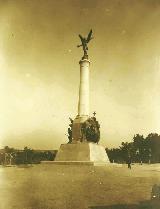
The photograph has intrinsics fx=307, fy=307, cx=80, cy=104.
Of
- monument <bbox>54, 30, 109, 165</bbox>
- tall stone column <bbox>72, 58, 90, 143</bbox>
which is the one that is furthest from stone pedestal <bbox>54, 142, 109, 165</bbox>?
tall stone column <bbox>72, 58, 90, 143</bbox>

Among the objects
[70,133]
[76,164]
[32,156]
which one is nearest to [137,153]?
[32,156]

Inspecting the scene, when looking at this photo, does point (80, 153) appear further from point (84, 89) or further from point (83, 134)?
point (84, 89)

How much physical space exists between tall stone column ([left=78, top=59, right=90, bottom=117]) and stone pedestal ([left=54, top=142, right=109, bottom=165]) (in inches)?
113

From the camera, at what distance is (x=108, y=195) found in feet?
29.0

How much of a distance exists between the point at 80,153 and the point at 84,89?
18.6ft

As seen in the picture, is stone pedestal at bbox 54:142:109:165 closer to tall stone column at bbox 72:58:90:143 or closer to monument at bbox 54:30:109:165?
monument at bbox 54:30:109:165

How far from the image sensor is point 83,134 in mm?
23438

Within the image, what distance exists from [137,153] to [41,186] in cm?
4618

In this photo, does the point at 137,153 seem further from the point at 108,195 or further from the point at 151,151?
the point at 108,195

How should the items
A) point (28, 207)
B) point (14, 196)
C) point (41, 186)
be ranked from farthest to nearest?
point (41, 186) < point (14, 196) < point (28, 207)

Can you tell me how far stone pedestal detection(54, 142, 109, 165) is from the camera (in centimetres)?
2103

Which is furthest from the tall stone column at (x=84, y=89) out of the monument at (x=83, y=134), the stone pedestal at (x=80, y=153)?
the stone pedestal at (x=80, y=153)

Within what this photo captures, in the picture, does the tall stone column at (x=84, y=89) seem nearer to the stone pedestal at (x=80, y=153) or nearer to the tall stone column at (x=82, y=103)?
the tall stone column at (x=82, y=103)

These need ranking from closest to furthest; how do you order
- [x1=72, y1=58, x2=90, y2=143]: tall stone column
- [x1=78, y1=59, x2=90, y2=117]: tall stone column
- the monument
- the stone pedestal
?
the stone pedestal → the monument → [x1=72, y1=58, x2=90, y2=143]: tall stone column → [x1=78, y1=59, x2=90, y2=117]: tall stone column
